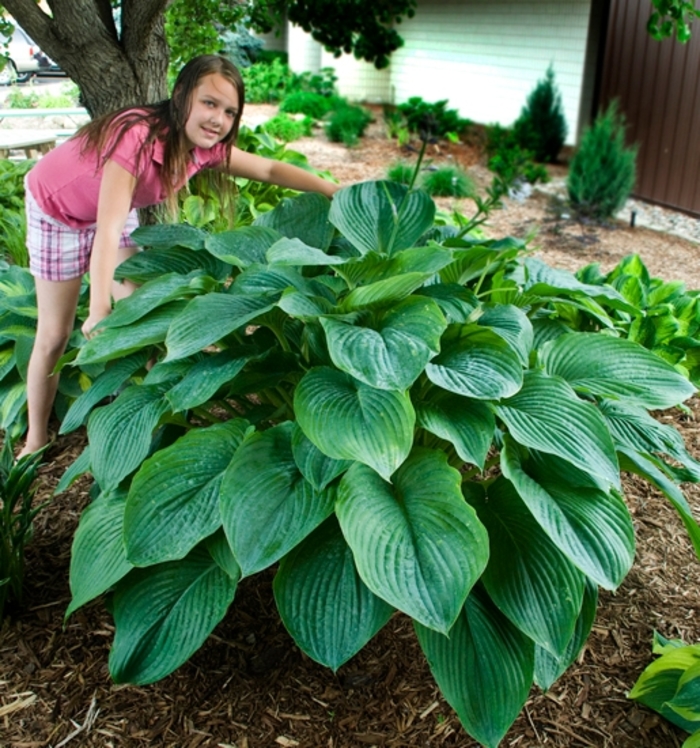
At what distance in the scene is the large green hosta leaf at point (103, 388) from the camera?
2078mm

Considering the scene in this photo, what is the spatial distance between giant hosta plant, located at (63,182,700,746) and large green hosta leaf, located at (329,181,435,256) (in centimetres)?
22

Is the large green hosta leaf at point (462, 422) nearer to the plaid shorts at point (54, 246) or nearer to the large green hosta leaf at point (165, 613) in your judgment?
the large green hosta leaf at point (165, 613)

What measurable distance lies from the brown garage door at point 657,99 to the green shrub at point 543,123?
793 millimetres

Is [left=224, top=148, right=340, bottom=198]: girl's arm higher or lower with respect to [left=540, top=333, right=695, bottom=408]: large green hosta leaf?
higher

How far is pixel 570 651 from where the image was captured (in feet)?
5.33

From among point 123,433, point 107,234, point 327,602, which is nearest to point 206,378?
point 123,433

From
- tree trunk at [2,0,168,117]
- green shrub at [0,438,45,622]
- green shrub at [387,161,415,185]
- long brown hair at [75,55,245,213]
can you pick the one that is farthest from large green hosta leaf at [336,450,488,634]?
green shrub at [387,161,415,185]

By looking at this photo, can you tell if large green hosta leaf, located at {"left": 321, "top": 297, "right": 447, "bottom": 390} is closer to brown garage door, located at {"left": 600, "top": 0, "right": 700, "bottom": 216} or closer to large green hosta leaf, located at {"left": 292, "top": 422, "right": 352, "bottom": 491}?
large green hosta leaf, located at {"left": 292, "top": 422, "right": 352, "bottom": 491}

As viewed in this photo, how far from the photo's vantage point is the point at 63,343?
266cm

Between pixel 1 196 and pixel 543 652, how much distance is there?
4.69 meters

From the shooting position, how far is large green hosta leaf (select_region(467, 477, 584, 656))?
1.50 meters

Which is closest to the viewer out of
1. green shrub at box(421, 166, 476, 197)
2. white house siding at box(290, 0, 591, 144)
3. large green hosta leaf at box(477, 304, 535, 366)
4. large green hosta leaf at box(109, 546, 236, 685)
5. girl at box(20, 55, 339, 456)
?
large green hosta leaf at box(109, 546, 236, 685)

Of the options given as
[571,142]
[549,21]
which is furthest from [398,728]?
[549,21]

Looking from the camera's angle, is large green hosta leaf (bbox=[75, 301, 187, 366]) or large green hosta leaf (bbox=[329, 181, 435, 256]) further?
large green hosta leaf (bbox=[329, 181, 435, 256])
